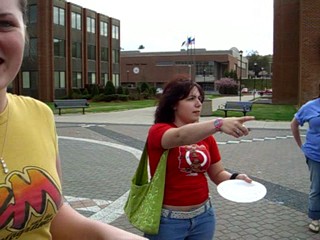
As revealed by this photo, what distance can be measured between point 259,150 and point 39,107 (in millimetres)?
10106

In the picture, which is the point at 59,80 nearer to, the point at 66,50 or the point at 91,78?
the point at 66,50

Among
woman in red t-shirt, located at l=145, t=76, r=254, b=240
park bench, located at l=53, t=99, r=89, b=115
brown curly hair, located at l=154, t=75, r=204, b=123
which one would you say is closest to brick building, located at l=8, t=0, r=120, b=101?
park bench, located at l=53, t=99, r=89, b=115

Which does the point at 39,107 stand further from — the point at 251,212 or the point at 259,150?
the point at 259,150

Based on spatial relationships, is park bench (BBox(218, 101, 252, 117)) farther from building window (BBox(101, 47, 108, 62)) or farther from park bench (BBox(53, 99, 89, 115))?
building window (BBox(101, 47, 108, 62))

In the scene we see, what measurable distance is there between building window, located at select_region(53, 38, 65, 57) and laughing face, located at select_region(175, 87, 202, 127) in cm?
4842

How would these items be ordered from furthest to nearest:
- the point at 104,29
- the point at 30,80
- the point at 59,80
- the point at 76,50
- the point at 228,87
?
the point at 228,87
the point at 104,29
the point at 76,50
the point at 59,80
the point at 30,80

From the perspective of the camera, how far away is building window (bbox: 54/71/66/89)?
4879cm

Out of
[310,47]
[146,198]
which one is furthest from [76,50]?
[146,198]

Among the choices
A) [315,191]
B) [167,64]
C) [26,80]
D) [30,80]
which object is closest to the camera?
[315,191]

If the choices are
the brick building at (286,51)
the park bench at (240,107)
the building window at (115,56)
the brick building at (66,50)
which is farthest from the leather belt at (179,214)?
the building window at (115,56)

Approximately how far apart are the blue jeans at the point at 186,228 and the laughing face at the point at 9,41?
1.77 meters

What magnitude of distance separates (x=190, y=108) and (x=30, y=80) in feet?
154

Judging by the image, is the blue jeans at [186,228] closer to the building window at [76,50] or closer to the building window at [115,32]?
the building window at [76,50]

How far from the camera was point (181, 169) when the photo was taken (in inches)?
114
